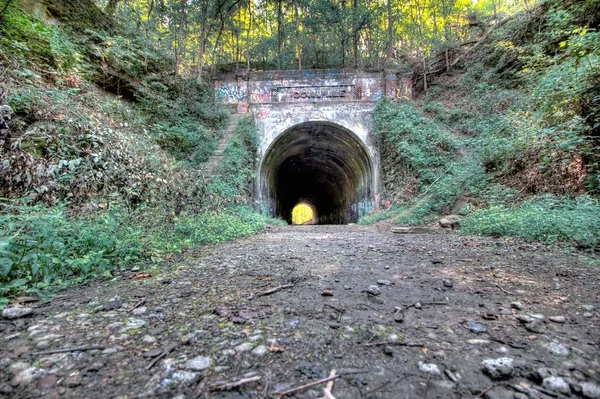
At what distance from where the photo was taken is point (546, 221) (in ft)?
14.0

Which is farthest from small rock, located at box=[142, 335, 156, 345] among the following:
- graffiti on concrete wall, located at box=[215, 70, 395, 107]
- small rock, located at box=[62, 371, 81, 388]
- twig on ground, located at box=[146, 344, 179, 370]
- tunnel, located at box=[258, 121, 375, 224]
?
graffiti on concrete wall, located at box=[215, 70, 395, 107]

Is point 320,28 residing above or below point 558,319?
above

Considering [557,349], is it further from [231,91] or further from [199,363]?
[231,91]

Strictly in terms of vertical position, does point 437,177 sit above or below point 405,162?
below

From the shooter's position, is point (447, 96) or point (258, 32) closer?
point (447, 96)

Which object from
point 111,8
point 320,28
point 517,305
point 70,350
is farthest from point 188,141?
point 320,28

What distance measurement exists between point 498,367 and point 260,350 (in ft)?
3.43

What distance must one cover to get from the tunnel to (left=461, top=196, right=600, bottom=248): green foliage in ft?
21.1

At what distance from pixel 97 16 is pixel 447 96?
45.6 ft

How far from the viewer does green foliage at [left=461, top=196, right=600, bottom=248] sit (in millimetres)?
3684

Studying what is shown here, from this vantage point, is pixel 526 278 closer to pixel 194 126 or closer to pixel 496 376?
pixel 496 376

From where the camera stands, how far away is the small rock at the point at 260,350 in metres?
1.34

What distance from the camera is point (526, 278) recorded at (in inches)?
98.6

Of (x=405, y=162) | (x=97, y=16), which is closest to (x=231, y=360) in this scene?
(x=405, y=162)
